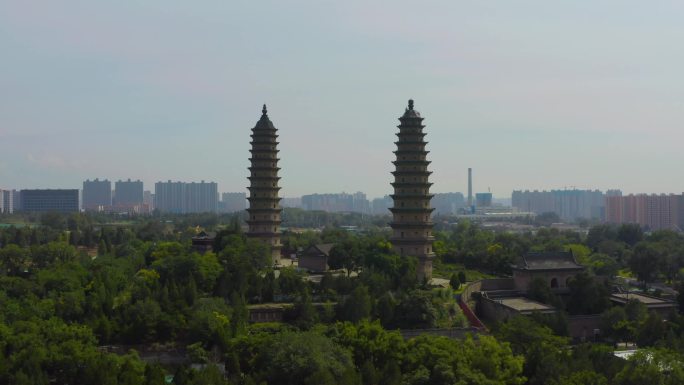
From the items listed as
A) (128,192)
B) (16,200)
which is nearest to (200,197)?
(128,192)

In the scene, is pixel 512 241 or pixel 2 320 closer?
pixel 2 320

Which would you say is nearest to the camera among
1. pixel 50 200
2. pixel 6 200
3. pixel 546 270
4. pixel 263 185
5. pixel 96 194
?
pixel 546 270

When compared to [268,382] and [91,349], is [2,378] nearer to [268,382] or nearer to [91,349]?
[91,349]

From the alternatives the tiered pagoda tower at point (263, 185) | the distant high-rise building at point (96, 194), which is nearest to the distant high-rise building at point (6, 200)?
the distant high-rise building at point (96, 194)

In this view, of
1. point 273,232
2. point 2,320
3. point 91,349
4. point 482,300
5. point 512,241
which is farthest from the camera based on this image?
point 512,241

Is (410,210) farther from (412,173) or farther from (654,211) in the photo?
(654,211)

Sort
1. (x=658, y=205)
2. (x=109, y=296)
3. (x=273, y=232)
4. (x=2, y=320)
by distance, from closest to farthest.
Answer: (x=2, y=320) < (x=109, y=296) < (x=273, y=232) < (x=658, y=205)

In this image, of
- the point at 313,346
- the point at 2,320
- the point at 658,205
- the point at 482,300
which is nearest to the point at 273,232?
the point at 482,300

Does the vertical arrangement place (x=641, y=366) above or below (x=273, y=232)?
below
